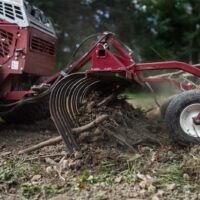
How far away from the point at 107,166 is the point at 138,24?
51.3ft

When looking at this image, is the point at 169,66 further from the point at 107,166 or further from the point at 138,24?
the point at 138,24

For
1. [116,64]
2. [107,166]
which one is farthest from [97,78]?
[107,166]

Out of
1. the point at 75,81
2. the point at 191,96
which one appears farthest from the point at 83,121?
the point at 191,96

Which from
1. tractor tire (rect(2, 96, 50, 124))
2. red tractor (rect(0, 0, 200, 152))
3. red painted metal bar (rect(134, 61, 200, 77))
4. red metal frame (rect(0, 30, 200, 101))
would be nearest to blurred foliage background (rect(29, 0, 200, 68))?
tractor tire (rect(2, 96, 50, 124))

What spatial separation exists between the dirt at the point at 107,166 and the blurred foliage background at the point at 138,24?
11.4m

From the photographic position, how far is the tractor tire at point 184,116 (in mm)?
5984

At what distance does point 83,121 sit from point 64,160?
760 millimetres

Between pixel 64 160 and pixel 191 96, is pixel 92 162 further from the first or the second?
pixel 191 96

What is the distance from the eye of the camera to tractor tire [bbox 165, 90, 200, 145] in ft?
19.6

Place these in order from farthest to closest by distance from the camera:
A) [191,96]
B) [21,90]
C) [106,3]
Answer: [106,3] < [21,90] < [191,96]

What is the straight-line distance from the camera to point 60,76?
6848mm

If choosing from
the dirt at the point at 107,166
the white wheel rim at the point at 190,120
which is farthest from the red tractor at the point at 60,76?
the dirt at the point at 107,166

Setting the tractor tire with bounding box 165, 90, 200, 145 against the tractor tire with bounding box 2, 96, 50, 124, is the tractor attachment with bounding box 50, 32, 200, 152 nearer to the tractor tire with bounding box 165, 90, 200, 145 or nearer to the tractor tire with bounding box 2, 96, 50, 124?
the tractor tire with bounding box 165, 90, 200, 145

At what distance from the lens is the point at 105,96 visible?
6.71m
